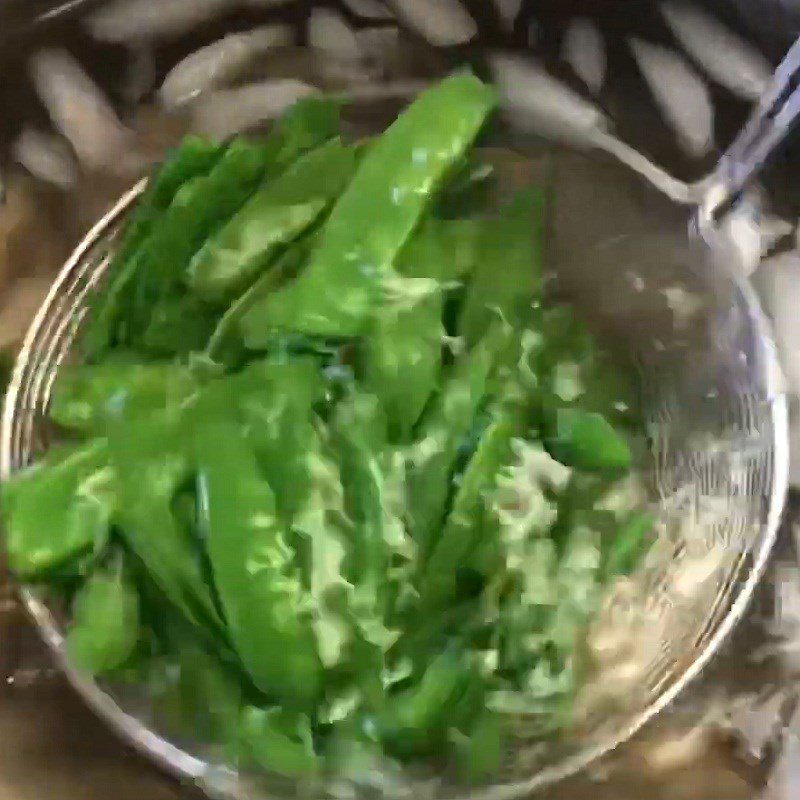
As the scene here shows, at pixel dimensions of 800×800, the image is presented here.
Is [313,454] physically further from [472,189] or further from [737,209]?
[737,209]

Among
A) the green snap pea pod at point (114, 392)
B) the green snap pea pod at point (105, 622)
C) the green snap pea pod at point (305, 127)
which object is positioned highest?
the green snap pea pod at point (305, 127)

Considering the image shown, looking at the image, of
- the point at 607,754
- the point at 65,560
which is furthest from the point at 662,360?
the point at 65,560

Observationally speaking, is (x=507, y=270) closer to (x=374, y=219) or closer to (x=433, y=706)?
(x=374, y=219)

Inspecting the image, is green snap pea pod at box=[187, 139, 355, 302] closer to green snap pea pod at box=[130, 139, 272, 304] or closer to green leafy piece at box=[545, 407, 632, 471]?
green snap pea pod at box=[130, 139, 272, 304]

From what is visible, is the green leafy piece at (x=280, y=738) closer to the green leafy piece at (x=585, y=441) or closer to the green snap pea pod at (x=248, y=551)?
the green snap pea pod at (x=248, y=551)

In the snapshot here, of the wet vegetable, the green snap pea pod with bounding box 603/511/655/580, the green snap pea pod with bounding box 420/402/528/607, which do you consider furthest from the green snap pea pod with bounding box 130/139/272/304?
the green snap pea pod with bounding box 603/511/655/580

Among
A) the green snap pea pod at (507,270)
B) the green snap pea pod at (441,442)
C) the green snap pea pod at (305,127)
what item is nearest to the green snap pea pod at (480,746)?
the green snap pea pod at (441,442)

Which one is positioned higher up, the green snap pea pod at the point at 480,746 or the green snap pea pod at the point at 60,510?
the green snap pea pod at the point at 60,510
